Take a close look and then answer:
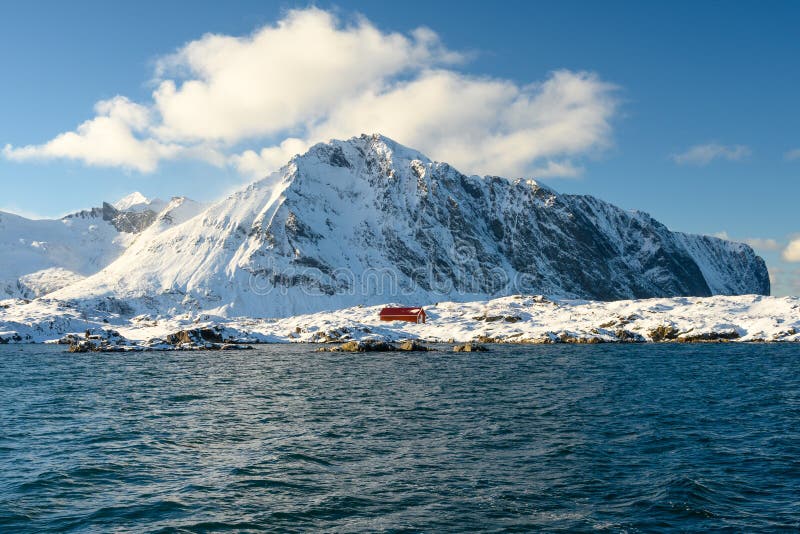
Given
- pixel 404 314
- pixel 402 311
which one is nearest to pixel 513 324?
pixel 404 314

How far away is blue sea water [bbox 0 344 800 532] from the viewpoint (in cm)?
1883

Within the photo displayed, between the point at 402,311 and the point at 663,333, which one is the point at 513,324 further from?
the point at 402,311

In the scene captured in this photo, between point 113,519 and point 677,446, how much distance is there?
987 inches

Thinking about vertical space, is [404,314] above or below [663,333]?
above

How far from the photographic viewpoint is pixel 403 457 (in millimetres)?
26453

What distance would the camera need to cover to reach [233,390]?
170ft

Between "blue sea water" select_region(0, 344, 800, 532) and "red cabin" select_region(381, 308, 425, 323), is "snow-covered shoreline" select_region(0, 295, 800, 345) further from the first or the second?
"blue sea water" select_region(0, 344, 800, 532)

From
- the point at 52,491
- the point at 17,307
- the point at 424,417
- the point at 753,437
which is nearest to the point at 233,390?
the point at 424,417

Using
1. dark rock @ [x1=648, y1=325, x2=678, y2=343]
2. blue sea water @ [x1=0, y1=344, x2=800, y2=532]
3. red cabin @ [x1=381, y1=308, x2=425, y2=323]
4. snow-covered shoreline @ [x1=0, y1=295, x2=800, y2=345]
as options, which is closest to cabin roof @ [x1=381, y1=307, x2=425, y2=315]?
red cabin @ [x1=381, y1=308, x2=425, y2=323]

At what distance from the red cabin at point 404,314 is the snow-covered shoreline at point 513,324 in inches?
142

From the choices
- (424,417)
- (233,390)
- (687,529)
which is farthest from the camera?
(233,390)

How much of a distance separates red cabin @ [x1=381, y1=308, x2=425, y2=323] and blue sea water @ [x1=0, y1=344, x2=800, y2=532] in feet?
392

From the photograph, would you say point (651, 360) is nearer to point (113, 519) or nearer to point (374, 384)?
point (374, 384)

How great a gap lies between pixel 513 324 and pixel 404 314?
3628cm
